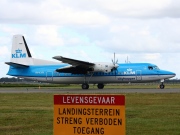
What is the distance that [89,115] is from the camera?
650 centimetres

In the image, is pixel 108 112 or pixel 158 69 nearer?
pixel 108 112

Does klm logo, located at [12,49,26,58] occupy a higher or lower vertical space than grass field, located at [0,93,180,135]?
higher

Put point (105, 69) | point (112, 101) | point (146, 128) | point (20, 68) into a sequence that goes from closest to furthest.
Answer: point (112, 101), point (146, 128), point (105, 69), point (20, 68)

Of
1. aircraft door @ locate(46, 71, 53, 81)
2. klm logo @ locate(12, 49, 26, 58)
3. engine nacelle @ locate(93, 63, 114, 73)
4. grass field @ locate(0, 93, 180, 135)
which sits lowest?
grass field @ locate(0, 93, 180, 135)

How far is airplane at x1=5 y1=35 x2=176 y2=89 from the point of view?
46594 mm

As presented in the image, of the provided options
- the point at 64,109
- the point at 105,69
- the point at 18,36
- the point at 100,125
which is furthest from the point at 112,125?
the point at 18,36

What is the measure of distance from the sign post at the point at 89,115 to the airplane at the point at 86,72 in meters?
37.8

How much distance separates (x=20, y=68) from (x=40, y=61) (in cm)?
288

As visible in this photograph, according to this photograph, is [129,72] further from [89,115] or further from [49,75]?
[89,115]

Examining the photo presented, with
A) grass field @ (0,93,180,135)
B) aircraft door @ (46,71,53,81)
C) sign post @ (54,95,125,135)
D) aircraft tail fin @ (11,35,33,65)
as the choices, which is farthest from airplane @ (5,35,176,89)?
sign post @ (54,95,125,135)

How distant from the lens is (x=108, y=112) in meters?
6.41

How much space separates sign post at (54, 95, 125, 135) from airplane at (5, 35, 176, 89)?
37.8m

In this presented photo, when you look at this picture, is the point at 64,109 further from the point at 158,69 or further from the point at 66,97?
the point at 158,69

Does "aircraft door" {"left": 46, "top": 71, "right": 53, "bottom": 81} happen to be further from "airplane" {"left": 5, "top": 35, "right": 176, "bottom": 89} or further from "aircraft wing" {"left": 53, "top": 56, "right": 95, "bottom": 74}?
"aircraft wing" {"left": 53, "top": 56, "right": 95, "bottom": 74}
